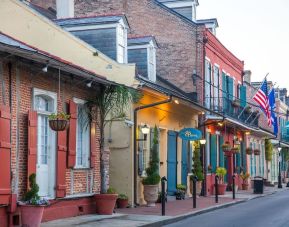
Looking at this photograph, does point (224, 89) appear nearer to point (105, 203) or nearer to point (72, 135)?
point (105, 203)

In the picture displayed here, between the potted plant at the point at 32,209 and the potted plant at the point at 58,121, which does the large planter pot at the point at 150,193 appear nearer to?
the potted plant at the point at 58,121

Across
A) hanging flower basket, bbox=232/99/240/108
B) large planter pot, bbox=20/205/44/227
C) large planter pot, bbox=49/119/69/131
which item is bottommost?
large planter pot, bbox=20/205/44/227

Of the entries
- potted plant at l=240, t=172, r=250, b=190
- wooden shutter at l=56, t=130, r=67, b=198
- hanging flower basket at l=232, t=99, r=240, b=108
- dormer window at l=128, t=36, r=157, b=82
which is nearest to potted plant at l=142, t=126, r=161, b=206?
dormer window at l=128, t=36, r=157, b=82

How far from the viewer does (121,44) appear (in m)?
21.7

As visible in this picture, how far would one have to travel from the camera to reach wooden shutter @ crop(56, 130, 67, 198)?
1483cm

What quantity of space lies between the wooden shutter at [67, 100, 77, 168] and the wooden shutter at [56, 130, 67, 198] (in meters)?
0.23

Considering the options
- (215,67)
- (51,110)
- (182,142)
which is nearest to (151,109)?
(182,142)

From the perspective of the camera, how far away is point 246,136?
131ft

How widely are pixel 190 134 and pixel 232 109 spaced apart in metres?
10.9

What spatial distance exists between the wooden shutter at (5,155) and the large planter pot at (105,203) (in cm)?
408

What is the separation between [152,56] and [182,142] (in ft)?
13.0

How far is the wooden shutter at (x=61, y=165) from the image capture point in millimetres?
14828

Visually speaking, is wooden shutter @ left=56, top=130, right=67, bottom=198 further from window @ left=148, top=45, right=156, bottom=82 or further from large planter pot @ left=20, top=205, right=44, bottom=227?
window @ left=148, top=45, right=156, bottom=82

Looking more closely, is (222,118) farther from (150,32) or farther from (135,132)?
(135,132)
